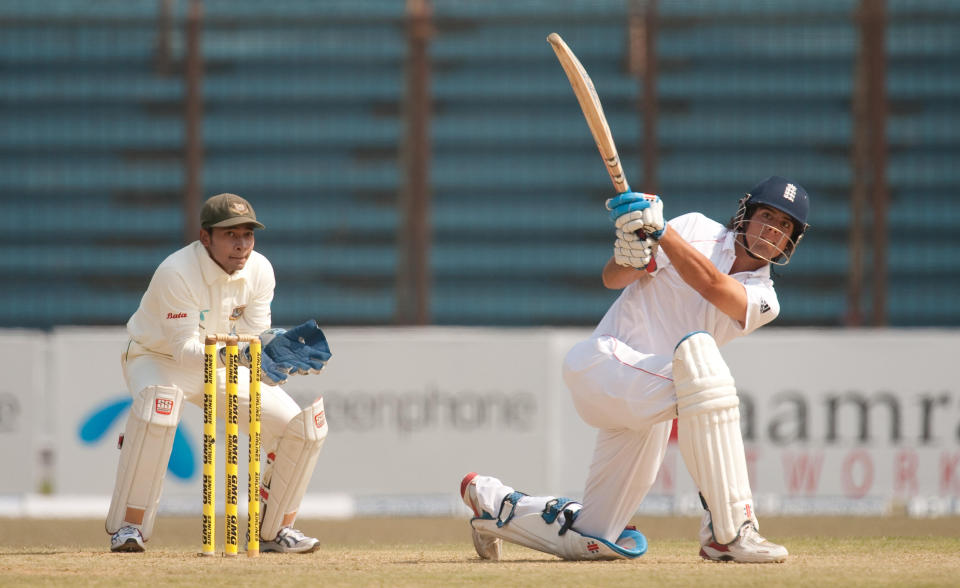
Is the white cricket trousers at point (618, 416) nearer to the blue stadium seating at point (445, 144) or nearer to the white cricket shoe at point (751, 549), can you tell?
the white cricket shoe at point (751, 549)

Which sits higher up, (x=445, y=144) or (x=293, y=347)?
(x=445, y=144)

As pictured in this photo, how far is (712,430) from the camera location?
4598mm

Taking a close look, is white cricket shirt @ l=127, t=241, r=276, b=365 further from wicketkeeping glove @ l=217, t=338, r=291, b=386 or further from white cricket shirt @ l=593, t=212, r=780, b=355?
white cricket shirt @ l=593, t=212, r=780, b=355

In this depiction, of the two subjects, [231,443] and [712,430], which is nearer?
[712,430]

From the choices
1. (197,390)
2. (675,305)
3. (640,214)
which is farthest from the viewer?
(197,390)

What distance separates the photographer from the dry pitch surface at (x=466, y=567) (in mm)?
4242

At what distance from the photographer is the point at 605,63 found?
100ft

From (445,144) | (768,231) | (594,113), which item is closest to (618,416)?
(768,231)

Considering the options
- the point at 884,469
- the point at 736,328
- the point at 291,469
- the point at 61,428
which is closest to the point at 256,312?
the point at 291,469

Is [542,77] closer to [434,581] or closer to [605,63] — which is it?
[605,63]

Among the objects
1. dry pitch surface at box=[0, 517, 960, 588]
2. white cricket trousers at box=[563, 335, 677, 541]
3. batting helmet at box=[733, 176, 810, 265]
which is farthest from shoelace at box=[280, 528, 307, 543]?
batting helmet at box=[733, 176, 810, 265]

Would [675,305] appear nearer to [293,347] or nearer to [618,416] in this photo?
[618,416]

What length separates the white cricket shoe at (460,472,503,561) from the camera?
5.05 m

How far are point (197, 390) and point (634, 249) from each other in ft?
6.02
